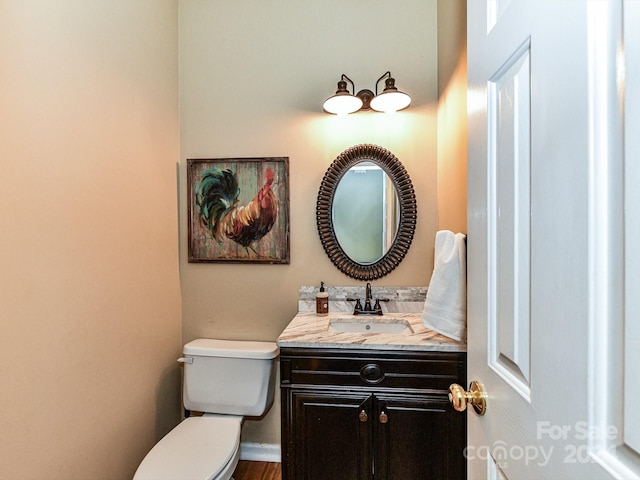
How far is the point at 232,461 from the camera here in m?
1.40

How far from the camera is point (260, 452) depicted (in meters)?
1.93

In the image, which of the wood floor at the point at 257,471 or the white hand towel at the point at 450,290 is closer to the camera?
the white hand towel at the point at 450,290

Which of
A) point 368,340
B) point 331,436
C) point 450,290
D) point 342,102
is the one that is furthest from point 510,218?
point 342,102

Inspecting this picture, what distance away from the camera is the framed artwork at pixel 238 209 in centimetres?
191

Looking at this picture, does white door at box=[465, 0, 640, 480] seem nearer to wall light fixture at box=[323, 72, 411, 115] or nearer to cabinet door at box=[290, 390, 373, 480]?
cabinet door at box=[290, 390, 373, 480]

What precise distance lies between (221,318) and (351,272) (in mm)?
829

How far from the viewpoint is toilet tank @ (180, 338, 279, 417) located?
169 centimetres

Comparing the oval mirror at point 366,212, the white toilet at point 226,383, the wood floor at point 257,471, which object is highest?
the oval mirror at point 366,212

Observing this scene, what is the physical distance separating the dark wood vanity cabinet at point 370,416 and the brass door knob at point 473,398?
618mm

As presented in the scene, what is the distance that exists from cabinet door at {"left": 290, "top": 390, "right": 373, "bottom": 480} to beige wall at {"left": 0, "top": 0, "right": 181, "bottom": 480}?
813 mm

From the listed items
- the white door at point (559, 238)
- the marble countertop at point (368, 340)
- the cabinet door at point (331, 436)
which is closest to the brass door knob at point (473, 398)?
the white door at point (559, 238)

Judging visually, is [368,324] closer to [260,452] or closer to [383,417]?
[383,417]

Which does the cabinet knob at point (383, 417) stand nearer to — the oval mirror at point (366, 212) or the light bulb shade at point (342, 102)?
the oval mirror at point (366, 212)

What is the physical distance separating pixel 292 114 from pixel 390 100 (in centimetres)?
57
